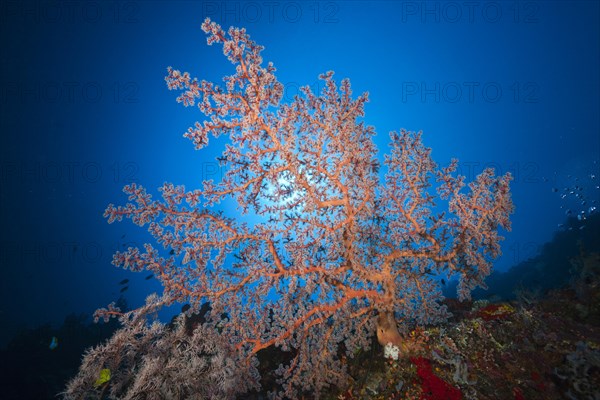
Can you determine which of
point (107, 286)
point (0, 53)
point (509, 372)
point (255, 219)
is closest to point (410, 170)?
point (509, 372)

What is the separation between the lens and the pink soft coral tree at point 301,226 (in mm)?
5039

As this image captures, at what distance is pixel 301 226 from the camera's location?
5.32m

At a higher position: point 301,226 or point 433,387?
point 301,226

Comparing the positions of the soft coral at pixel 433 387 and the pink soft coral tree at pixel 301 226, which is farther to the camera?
the pink soft coral tree at pixel 301 226

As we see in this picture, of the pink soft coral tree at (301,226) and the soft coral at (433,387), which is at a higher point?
the pink soft coral tree at (301,226)

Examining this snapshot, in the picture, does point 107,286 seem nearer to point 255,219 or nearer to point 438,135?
point 255,219

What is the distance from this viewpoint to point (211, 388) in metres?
5.05

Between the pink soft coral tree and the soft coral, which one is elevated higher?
the pink soft coral tree

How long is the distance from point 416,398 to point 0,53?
73667mm

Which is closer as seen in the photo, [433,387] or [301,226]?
[433,387]

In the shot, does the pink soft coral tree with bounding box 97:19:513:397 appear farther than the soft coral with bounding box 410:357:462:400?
Yes

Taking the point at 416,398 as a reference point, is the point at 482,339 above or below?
above

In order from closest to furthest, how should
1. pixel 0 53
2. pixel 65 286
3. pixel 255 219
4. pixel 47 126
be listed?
pixel 0 53
pixel 47 126
pixel 65 286
pixel 255 219

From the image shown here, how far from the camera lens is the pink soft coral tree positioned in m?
5.04
